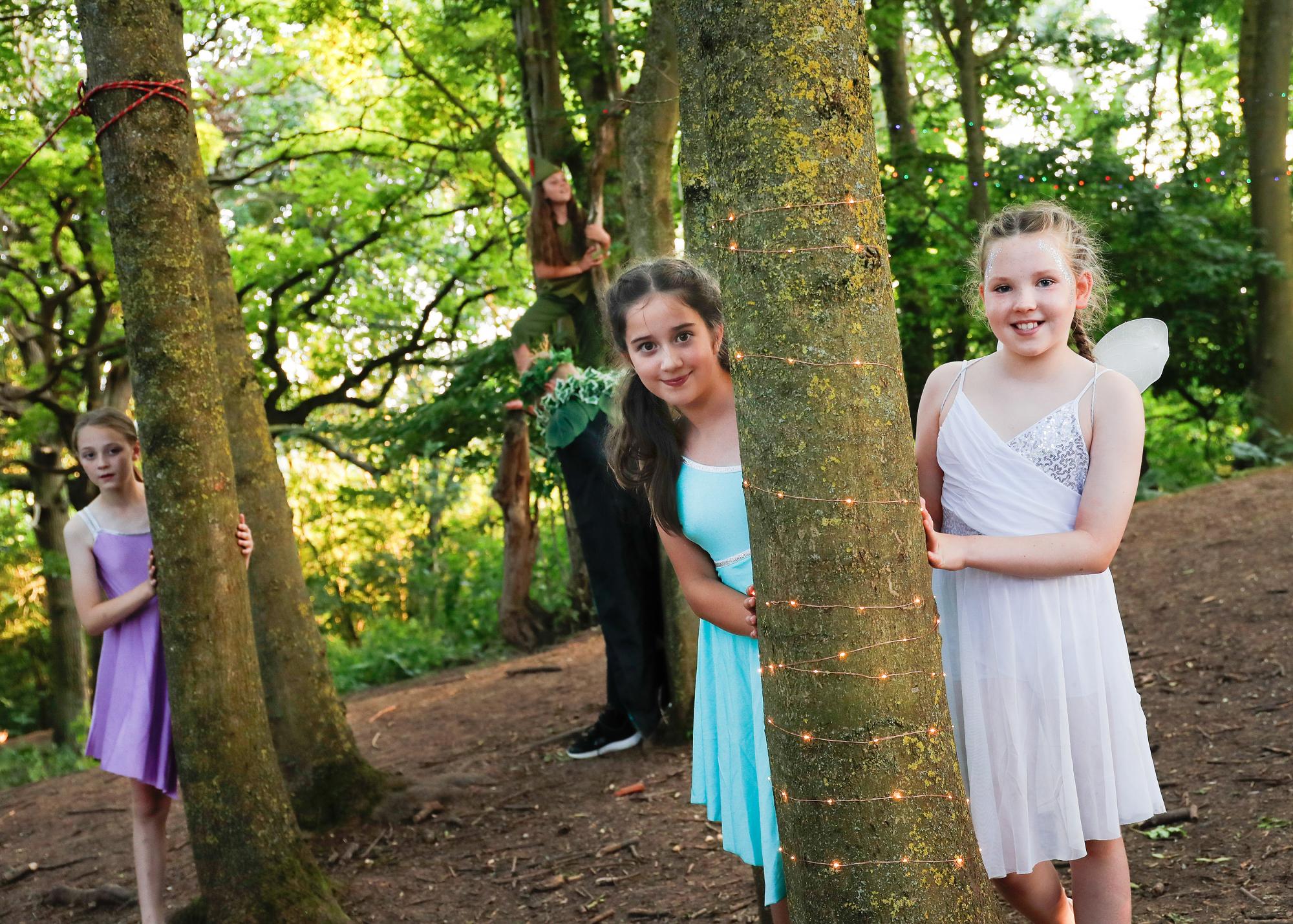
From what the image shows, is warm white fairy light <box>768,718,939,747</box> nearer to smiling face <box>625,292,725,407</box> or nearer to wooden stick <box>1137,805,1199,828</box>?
smiling face <box>625,292,725,407</box>

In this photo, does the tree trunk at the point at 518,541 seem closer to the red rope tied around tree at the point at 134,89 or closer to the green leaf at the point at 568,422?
the green leaf at the point at 568,422

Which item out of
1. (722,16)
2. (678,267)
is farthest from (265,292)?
(722,16)

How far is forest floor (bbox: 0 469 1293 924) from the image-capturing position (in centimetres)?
355

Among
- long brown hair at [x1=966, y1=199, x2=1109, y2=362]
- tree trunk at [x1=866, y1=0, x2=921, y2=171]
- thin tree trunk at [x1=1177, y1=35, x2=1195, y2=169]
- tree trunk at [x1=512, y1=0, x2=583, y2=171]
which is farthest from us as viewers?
thin tree trunk at [x1=1177, y1=35, x2=1195, y2=169]

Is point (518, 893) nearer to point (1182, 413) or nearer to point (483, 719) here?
point (483, 719)

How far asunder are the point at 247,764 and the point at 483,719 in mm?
3424

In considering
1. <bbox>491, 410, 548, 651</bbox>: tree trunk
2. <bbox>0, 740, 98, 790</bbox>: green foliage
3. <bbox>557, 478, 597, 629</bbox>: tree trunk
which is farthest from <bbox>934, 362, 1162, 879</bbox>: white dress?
<bbox>0, 740, 98, 790</bbox>: green foliage

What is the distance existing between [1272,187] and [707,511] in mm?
11020

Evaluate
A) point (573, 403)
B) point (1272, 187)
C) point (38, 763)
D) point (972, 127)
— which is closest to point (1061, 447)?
point (573, 403)

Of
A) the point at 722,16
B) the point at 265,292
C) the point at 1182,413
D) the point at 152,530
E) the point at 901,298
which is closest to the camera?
the point at 722,16

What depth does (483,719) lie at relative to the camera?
6.82 metres

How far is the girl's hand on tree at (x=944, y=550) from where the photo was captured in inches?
83.1

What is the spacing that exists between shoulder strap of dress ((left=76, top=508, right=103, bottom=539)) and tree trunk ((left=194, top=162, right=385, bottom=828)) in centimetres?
65

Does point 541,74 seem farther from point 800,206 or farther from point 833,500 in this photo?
point 833,500
